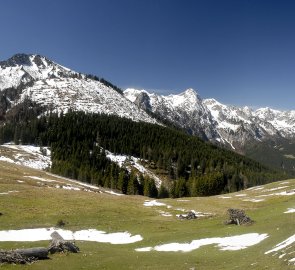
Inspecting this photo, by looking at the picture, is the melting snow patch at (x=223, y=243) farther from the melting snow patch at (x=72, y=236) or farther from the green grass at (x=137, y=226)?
the melting snow patch at (x=72, y=236)

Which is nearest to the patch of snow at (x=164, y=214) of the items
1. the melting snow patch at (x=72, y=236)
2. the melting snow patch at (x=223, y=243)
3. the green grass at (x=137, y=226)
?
the green grass at (x=137, y=226)

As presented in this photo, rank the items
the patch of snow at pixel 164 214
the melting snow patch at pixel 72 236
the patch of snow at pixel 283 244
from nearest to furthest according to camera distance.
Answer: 1. the patch of snow at pixel 283 244
2. the melting snow patch at pixel 72 236
3. the patch of snow at pixel 164 214

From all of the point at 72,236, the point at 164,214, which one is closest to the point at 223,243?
the point at 72,236

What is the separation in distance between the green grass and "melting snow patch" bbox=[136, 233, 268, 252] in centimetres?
128

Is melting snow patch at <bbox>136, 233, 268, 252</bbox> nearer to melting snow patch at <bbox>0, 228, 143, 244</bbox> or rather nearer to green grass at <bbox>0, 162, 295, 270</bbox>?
green grass at <bbox>0, 162, 295, 270</bbox>

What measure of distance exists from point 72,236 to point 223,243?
23773mm

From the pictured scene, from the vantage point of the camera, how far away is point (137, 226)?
210ft

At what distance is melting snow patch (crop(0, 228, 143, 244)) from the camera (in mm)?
55312

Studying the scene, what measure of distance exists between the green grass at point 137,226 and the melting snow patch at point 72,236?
175 centimetres

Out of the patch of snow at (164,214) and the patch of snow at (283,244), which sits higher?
the patch of snow at (283,244)

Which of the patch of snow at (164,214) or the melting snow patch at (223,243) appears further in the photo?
the patch of snow at (164,214)

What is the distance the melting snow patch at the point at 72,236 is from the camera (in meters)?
55.3

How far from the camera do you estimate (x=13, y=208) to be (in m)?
71.3

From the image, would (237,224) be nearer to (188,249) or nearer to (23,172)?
(188,249)
